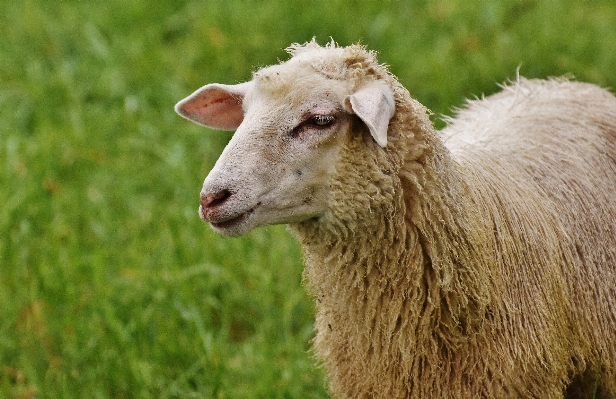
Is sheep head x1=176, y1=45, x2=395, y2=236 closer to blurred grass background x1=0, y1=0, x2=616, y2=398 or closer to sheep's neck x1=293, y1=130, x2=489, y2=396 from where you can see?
sheep's neck x1=293, y1=130, x2=489, y2=396

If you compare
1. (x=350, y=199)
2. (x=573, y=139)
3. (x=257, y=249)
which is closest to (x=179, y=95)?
(x=257, y=249)

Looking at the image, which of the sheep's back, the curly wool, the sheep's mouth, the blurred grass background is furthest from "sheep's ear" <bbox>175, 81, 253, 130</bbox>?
the blurred grass background

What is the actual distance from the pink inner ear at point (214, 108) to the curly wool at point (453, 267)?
0.33 m

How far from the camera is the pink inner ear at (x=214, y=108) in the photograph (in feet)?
9.62

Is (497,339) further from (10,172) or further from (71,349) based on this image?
(10,172)

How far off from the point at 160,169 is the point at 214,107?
2465 mm

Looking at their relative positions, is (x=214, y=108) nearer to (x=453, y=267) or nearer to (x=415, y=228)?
(x=415, y=228)

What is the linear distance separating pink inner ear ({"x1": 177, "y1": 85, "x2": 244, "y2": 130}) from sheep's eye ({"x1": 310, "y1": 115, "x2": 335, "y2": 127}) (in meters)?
0.50

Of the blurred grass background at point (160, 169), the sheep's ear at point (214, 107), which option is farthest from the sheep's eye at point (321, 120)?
the blurred grass background at point (160, 169)

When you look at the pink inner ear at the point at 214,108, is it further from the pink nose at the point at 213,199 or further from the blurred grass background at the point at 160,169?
the blurred grass background at the point at 160,169

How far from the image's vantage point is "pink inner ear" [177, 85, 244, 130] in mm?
2932

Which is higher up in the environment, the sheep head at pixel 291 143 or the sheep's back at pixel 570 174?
the sheep's back at pixel 570 174

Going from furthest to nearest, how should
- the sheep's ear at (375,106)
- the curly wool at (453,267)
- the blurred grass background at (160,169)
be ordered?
the blurred grass background at (160,169)
the curly wool at (453,267)
the sheep's ear at (375,106)

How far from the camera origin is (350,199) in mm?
2494
